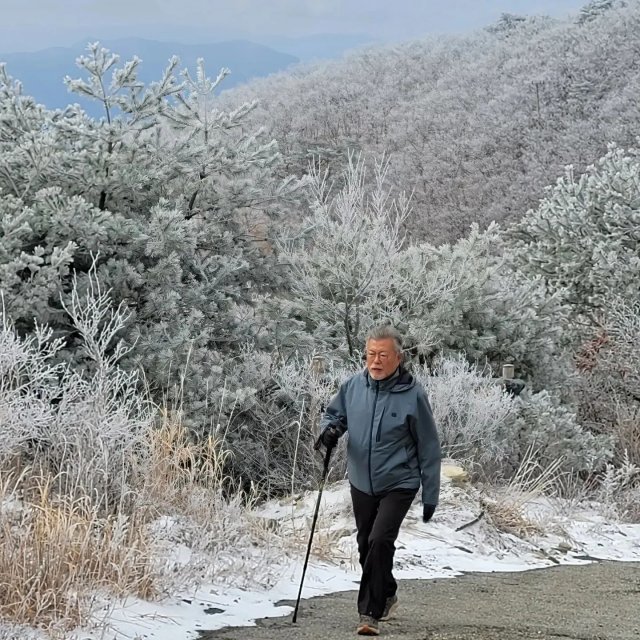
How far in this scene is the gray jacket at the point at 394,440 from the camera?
5.74 m

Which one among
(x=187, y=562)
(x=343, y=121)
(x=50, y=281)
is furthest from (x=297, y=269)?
(x=343, y=121)

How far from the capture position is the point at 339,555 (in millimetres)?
7988

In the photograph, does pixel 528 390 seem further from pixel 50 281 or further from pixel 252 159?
pixel 50 281

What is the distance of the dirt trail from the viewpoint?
5695mm

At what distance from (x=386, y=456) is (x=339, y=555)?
251 cm

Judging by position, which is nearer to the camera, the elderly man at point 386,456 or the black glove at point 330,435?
the elderly man at point 386,456

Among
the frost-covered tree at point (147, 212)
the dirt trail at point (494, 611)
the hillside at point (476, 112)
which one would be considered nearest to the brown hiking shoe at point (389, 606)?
the dirt trail at point (494, 611)

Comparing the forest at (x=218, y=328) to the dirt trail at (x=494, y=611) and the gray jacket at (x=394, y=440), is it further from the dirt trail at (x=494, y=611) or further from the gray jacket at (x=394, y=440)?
the gray jacket at (x=394, y=440)

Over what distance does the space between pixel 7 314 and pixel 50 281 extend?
0.64 metres

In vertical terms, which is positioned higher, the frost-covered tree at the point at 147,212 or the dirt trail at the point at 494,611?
the frost-covered tree at the point at 147,212

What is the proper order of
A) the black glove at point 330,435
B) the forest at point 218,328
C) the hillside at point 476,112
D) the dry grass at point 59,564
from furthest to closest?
the hillside at point 476,112 → the forest at point 218,328 → the black glove at point 330,435 → the dry grass at point 59,564

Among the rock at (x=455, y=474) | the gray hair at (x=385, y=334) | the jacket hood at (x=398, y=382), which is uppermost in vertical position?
the gray hair at (x=385, y=334)

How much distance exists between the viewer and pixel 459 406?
1267cm

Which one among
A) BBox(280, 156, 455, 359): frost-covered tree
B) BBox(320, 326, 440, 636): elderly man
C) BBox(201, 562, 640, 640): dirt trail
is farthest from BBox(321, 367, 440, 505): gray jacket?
BBox(280, 156, 455, 359): frost-covered tree
